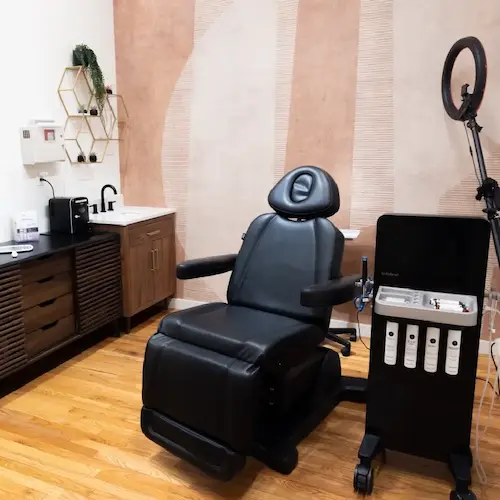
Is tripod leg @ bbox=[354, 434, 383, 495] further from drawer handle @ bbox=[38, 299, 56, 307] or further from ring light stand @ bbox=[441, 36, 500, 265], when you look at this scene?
drawer handle @ bbox=[38, 299, 56, 307]

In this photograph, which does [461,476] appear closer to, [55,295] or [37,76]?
[55,295]

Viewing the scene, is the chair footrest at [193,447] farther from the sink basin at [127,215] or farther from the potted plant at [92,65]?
the potted plant at [92,65]

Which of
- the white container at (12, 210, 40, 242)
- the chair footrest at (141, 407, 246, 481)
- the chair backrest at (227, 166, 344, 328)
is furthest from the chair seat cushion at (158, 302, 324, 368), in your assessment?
the white container at (12, 210, 40, 242)

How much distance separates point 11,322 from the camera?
2.52 meters

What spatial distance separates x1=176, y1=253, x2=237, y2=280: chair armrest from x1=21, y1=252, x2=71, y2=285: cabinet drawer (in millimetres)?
829

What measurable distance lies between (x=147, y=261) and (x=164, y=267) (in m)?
0.24

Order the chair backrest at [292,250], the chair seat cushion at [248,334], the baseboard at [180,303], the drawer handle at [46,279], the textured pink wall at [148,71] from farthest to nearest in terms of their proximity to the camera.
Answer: the baseboard at [180,303], the textured pink wall at [148,71], the drawer handle at [46,279], the chair backrest at [292,250], the chair seat cushion at [248,334]

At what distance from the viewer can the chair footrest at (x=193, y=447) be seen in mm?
1806

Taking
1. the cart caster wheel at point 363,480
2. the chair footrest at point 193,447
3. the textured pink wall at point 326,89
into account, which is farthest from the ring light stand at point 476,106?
the chair footrest at point 193,447

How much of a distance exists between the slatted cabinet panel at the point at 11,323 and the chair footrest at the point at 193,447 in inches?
35.5

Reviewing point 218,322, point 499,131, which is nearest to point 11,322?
point 218,322

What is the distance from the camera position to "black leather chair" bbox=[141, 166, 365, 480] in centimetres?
183

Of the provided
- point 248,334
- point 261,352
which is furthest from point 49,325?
point 261,352

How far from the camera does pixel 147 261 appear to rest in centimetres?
351
